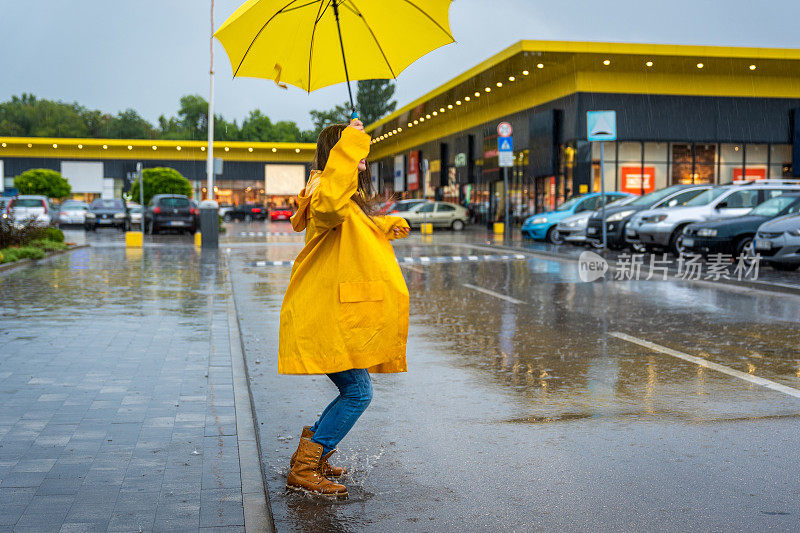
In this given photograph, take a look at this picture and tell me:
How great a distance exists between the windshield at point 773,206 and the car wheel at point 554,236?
8.99 meters

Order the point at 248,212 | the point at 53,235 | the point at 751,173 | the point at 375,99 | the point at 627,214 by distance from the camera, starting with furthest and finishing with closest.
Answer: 1. the point at 375,99
2. the point at 248,212
3. the point at 751,173
4. the point at 53,235
5. the point at 627,214

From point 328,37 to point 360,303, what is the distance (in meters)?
1.82

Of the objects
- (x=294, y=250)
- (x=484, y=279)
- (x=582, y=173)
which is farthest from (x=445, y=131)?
(x=484, y=279)

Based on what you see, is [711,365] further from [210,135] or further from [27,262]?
[210,135]

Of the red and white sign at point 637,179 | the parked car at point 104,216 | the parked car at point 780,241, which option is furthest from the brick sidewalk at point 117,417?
the parked car at point 104,216

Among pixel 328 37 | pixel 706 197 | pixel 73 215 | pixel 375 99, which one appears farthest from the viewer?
pixel 375 99

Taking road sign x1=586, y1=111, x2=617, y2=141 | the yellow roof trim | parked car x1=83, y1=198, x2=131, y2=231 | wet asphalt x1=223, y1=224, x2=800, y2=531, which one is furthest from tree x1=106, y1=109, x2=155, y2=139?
wet asphalt x1=223, y1=224, x2=800, y2=531

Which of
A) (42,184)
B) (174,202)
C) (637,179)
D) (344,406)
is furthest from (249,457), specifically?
(42,184)

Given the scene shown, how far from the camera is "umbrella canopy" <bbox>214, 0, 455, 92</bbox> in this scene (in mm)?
4863

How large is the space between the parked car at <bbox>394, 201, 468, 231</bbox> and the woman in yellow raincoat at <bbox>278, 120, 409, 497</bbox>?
3764 centimetres

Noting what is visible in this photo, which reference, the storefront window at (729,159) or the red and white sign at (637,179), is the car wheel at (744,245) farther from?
the storefront window at (729,159)

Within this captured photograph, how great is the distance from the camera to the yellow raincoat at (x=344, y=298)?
13.3ft

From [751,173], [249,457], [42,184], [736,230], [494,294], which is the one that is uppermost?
[42,184]

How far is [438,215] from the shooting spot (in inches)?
1676
